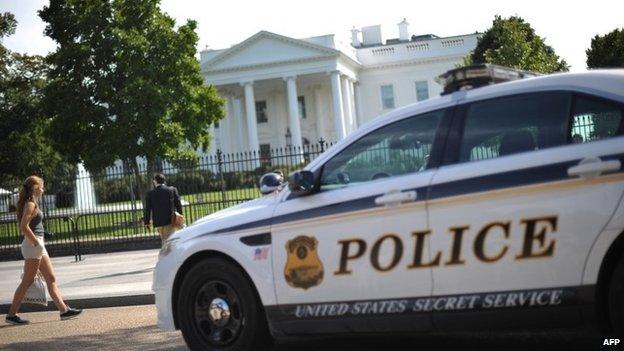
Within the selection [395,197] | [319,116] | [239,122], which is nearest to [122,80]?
[395,197]

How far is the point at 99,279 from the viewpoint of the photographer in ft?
45.4

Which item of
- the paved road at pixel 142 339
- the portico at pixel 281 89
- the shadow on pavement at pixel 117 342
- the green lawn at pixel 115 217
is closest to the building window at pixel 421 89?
the portico at pixel 281 89

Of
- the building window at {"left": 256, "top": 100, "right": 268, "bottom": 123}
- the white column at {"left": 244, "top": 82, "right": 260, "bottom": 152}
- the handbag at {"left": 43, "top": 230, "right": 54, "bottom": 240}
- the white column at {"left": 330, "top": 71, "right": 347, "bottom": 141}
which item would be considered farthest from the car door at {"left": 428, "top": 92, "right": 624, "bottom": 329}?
the building window at {"left": 256, "top": 100, "right": 268, "bottom": 123}

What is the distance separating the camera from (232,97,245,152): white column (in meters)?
72.2

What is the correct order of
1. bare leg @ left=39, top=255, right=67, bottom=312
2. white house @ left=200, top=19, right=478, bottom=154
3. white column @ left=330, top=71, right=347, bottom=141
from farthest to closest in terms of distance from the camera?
white column @ left=330, top=71, right=347, bottom=141, white house @ left=200, top=19, right=478, bottom=154, bare leg @ left=39, top=255, right=67, bottom=312

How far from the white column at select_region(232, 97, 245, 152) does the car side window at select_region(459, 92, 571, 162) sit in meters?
67.3

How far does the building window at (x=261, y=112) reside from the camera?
75312 millimetres

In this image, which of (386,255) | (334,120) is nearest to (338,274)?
(386,255)

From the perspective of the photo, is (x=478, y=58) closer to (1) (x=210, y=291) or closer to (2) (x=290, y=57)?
(2) (x=290, y=57)

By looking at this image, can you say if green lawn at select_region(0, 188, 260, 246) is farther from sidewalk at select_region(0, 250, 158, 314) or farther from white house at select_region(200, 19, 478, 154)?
white house at select_region(200, 19, 478, 154)

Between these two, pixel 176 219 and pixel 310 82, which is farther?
pixel 310 82

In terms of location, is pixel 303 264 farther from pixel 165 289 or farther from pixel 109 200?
pixel 109 200

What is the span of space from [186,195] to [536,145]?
683 inches

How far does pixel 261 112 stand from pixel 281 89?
129 inches
